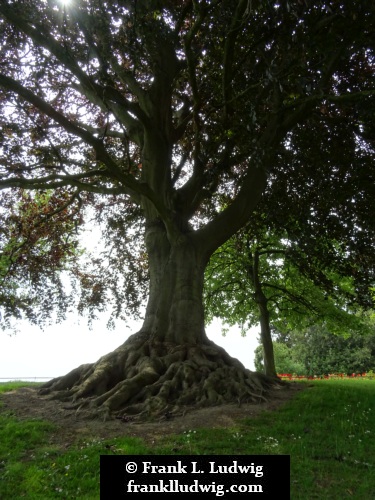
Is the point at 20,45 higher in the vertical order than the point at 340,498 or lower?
higher

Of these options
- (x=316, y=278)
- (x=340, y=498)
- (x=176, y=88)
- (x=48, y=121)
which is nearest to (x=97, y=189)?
(x=48, y=121)

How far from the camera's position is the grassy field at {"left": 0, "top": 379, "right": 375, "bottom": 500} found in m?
4.63

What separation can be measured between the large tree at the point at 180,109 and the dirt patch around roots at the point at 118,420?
1.41 feet

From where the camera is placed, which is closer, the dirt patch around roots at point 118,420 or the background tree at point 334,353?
the dirt patch around roots at point 118,420

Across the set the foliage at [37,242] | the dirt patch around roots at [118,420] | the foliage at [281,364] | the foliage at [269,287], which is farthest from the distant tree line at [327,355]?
the dirt patch around roots at [118,420]

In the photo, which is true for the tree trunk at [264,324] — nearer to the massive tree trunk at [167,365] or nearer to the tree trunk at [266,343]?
the tree trunk at [266,343]

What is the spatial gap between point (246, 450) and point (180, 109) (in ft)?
35.4

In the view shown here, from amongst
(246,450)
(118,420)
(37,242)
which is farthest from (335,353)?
(246,450)

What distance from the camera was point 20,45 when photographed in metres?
9.92

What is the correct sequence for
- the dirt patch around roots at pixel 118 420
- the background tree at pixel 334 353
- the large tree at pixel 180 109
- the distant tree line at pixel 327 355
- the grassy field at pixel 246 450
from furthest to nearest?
the background tree at pixel 334 353 < the distant tree line at pixel 327 355 < the large tree at pixel 180 109 < the dirt patch around roots at pixel 118 420 < the grassy field at pixel 246 450

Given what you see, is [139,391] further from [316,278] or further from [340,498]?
[316,278]

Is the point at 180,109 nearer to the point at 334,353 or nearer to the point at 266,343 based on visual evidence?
the point at 266,343

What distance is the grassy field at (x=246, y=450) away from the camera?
Answer: 4.63 metres

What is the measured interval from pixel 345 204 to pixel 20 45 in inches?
347
